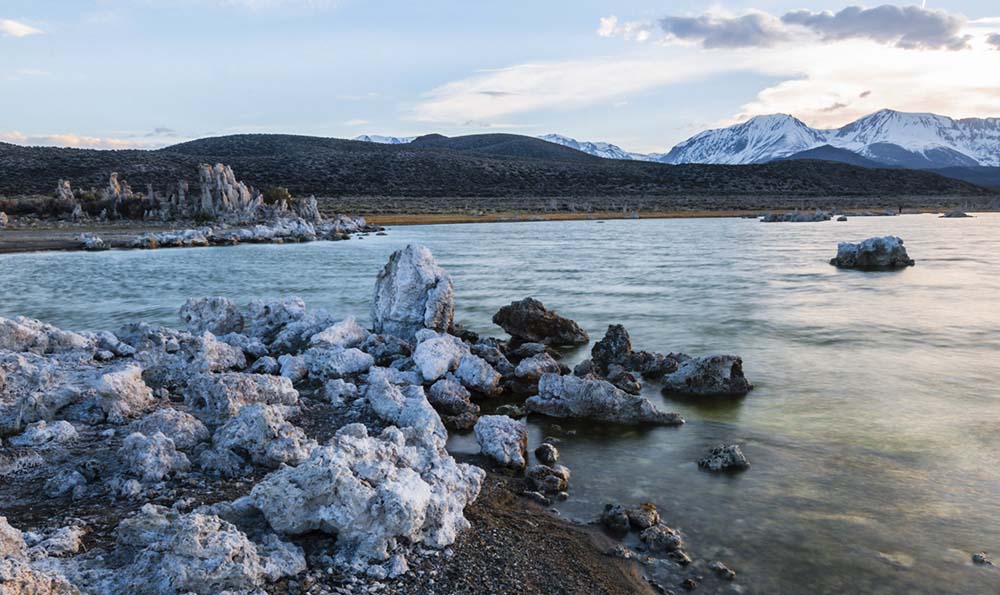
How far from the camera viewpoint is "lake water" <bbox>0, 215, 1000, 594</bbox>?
19.7 feet

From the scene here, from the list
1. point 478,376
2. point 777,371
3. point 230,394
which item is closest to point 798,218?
point 777,371

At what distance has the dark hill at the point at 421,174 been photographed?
84688 millimetres

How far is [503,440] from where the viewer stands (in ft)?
25.4

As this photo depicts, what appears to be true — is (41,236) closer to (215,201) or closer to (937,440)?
(215,201)

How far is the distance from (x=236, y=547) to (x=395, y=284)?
9842 mm

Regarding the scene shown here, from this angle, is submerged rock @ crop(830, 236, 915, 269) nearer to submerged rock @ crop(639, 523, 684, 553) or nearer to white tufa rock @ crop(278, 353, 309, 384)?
white tufa rock @ crop(278, 353, 309, 384)

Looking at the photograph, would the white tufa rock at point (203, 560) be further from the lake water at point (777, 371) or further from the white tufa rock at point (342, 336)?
the white tufa rock at point (342, 336)

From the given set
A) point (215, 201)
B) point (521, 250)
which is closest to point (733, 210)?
point (521, 250)

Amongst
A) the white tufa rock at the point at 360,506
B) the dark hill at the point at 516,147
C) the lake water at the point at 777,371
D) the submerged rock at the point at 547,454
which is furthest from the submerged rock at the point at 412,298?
the dark hill at the point at 516,147

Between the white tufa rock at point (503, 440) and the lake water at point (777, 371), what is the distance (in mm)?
537

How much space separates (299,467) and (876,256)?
27.3m

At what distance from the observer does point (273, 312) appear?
14266mm

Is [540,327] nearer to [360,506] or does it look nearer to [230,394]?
[230,394]

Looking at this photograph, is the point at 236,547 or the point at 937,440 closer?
the point at 236,547
